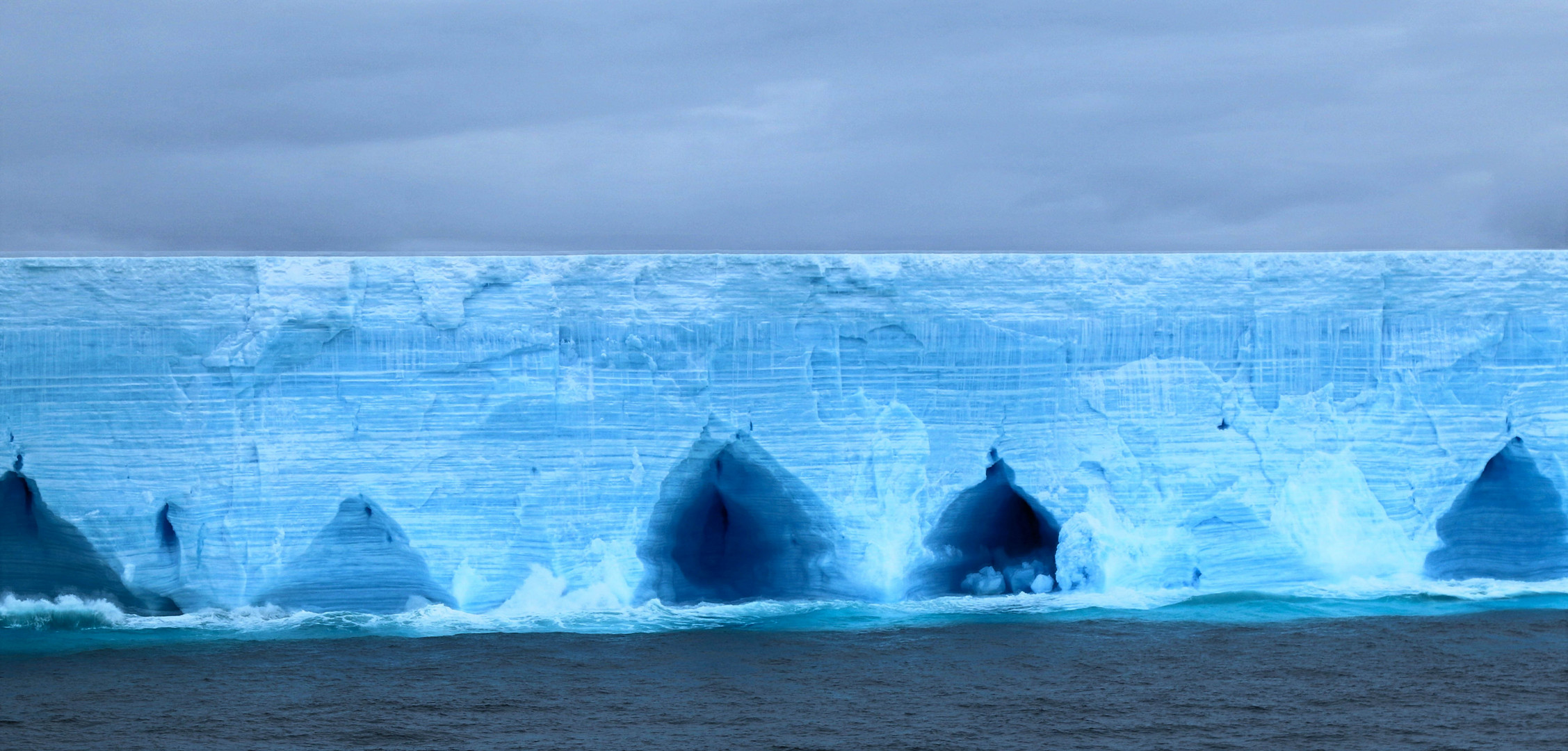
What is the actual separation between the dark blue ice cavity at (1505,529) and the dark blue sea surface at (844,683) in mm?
560

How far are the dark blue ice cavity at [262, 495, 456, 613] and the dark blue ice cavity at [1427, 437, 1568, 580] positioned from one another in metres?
7.46

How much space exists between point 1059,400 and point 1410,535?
9.20ft

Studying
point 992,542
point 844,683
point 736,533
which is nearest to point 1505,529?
point 992,542

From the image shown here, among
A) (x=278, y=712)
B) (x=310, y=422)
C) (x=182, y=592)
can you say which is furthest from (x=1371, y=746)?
(x=182, y=592)

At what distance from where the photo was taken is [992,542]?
11086mm

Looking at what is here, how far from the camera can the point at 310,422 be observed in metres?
10.0

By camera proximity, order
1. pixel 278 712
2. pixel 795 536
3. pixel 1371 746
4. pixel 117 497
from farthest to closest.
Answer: pixel 795 536 < pixel 117 497 < pixel 278 712 < pixel 1371 746

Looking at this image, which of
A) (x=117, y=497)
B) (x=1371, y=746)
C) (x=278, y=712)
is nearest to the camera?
(x=1371, y=746)

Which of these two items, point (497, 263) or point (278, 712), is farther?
point (497, 263)

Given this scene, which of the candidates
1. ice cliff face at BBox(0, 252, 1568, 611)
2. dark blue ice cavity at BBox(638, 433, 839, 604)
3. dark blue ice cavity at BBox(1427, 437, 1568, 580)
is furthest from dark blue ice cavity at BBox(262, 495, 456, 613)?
dark blue ice cavity at BBox(1427, 437, 1568, 580)

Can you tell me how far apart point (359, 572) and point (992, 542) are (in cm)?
473

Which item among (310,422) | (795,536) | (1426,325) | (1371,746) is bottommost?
(1371,746)

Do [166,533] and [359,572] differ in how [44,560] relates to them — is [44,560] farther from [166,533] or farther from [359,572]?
[359,572]

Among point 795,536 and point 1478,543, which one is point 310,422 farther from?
point 1478,543
